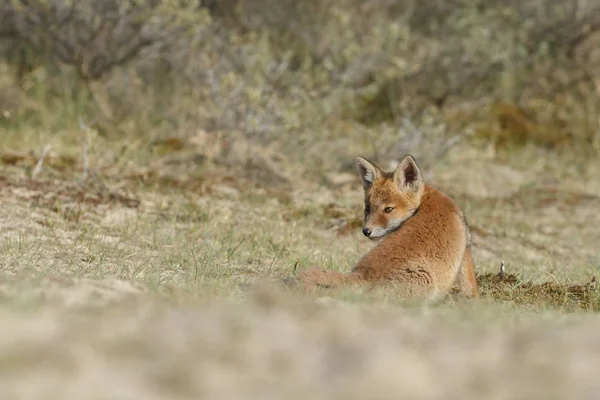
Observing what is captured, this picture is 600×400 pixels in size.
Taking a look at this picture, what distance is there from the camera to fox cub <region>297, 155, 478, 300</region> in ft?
17.5

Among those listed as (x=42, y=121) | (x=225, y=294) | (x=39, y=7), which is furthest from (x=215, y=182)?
(x=225, y=294)

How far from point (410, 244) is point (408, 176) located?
3.41 ft

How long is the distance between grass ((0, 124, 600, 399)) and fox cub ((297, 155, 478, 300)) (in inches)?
11.7

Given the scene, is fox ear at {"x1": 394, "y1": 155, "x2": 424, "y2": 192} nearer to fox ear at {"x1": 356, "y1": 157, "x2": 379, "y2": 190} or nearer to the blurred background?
fox ear at {"x1": 356, "y1": 157, "x2": 379, "y2": 190}

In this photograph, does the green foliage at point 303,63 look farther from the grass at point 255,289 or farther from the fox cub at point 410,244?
the fox cub at point 410,244

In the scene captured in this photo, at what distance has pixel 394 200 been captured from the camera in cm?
641

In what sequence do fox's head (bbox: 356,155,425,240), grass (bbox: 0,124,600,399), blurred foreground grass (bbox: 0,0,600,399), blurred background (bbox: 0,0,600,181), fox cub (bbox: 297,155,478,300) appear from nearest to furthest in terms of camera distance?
grass (bbox: 0,124,600,399)
blurred foreground grass (bbox: 0,0,600,399)
fox cub (bbox: 297,155,478,300)
fox's head (bbox: 356,155,425,240)
blurred background (bbox: 0,0,600,181)

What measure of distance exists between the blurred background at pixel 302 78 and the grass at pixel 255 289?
49 centimetres

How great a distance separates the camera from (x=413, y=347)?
3.20 meters

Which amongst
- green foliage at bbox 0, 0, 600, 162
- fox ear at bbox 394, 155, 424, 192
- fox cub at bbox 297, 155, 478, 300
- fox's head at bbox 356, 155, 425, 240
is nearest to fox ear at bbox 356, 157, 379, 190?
fox cub at bbox 297, 155, 478, 300

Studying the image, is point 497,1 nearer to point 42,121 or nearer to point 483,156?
point 483,156

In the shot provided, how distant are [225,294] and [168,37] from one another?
8252mm

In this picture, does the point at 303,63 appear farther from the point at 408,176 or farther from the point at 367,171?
the point at 408,176

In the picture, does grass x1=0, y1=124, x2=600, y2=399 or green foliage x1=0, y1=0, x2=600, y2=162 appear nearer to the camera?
grass x1=0, y1=124, x2=600, y2=399
